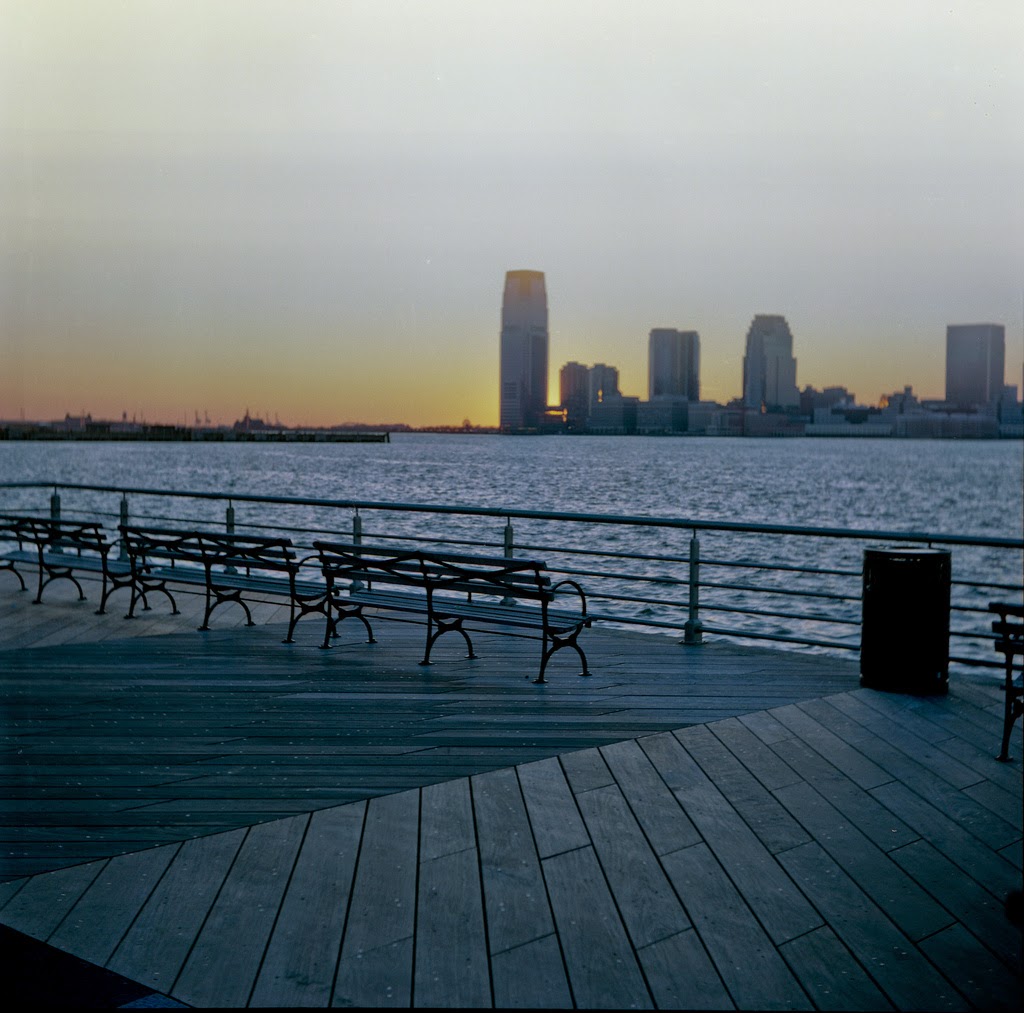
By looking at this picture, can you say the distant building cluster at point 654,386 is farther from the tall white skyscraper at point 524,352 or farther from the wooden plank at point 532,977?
the wooden plank at point 532,977

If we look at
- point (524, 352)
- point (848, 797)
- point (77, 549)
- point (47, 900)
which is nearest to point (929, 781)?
point (848, 797)

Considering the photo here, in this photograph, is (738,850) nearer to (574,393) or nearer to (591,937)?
(591,937)

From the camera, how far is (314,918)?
305 cm

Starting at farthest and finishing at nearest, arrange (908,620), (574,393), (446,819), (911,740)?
1. (574,393)
2. (908,620)
3. (911,740)
4. (446,819)

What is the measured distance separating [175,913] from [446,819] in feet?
3.34

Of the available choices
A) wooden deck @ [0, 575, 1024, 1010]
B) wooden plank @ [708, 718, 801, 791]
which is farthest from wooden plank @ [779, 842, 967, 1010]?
wooden plank @ [708, 718, 801, 791]

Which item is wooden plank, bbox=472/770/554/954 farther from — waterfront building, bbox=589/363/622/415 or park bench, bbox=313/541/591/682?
waterfront building, bbox=589/363/622/415

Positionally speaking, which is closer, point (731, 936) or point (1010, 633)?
point (731, 936)

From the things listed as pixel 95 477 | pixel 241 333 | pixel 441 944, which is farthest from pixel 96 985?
pixel 95 477

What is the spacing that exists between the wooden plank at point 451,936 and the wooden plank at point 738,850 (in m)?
0.62

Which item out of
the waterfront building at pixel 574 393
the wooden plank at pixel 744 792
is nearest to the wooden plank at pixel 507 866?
the wooden plank at pixel 744 792

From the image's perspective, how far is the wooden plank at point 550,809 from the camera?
3.62 m

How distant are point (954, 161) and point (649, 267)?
6538 cm

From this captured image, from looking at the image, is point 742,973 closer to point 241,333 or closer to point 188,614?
point 188,614
